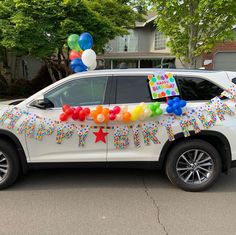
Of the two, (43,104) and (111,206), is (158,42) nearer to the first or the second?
(43,104)

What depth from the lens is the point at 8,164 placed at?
3764 millimetres

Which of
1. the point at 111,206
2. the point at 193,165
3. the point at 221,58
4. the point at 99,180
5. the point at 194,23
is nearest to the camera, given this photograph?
the point at 111,206

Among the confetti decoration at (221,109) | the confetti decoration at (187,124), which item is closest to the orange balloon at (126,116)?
the confetti decoration at (187,124)

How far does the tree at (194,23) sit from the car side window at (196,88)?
499 centimetres

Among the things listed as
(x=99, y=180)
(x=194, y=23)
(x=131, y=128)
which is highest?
(x=194, y=23)

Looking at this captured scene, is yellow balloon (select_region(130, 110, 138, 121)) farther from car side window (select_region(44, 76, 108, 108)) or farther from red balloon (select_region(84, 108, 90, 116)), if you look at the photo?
red balloon (select_region(84, 108, 90, 116))

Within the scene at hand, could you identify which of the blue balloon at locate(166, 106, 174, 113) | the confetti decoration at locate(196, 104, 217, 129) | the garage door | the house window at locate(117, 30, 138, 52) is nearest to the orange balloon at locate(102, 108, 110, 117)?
the blue balloon at locate(166, 106, 174, 113)

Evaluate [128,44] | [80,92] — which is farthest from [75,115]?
[128,44]

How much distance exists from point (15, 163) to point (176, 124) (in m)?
2.41

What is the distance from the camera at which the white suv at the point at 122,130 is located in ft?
12.1

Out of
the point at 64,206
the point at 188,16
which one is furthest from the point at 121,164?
the point at 188,16

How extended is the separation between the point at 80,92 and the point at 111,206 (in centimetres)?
167

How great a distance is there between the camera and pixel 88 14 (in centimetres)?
1167

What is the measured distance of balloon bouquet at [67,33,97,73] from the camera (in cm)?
439
